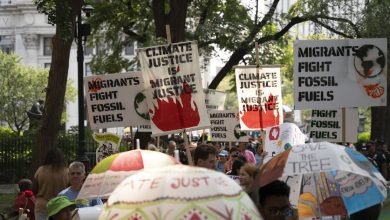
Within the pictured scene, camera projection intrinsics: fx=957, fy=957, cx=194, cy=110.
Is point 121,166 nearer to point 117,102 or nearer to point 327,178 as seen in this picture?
point 327,178

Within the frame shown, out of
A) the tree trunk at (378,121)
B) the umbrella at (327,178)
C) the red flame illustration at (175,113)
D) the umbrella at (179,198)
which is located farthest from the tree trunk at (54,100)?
the tree trunk at (378,121)

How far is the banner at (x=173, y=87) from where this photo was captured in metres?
10.2

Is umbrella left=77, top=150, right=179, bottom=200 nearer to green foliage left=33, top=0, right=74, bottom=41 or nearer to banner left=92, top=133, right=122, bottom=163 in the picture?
green foliage left=33, top=0, right=74, bottom=41

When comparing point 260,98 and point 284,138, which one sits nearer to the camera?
point 284,138

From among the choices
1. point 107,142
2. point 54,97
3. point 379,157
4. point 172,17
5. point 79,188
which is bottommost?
point 379,157

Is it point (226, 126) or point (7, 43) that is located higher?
point (7, 43)

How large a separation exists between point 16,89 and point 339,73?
5624 cm

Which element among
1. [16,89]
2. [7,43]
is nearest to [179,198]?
[16,89]

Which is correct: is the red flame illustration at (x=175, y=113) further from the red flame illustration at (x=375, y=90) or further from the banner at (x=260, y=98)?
the banner at (x=260, y=98)

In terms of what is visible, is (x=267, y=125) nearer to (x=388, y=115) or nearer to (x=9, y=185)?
(x=9, y=185)

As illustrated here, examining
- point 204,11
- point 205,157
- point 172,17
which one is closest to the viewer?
point 205,157

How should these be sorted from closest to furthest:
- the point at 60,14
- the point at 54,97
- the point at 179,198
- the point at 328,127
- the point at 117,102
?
the point at 179,198, the point at 60,14, the point at 117,102, the point at 328,127, the point at 54,97

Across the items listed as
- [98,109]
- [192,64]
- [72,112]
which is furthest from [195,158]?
[72,112]

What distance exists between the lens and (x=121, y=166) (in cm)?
602
